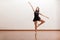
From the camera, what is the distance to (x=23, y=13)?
157 cm

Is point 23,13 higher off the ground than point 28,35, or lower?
higher

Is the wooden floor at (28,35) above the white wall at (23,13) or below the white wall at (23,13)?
below

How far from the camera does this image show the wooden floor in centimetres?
151

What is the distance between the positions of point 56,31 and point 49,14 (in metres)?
0.21

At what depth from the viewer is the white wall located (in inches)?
60.8

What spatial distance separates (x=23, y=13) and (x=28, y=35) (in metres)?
0.27

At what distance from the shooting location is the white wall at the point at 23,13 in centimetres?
154

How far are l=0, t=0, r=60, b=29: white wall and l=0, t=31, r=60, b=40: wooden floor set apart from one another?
0.21ft

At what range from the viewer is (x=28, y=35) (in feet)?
5.00

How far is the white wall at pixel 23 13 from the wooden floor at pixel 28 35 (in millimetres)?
63

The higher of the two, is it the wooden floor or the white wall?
the white wall

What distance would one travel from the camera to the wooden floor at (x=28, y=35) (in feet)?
4.95

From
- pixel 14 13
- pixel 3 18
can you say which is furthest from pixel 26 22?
pixel 3 18

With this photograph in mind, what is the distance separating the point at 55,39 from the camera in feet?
4.91
